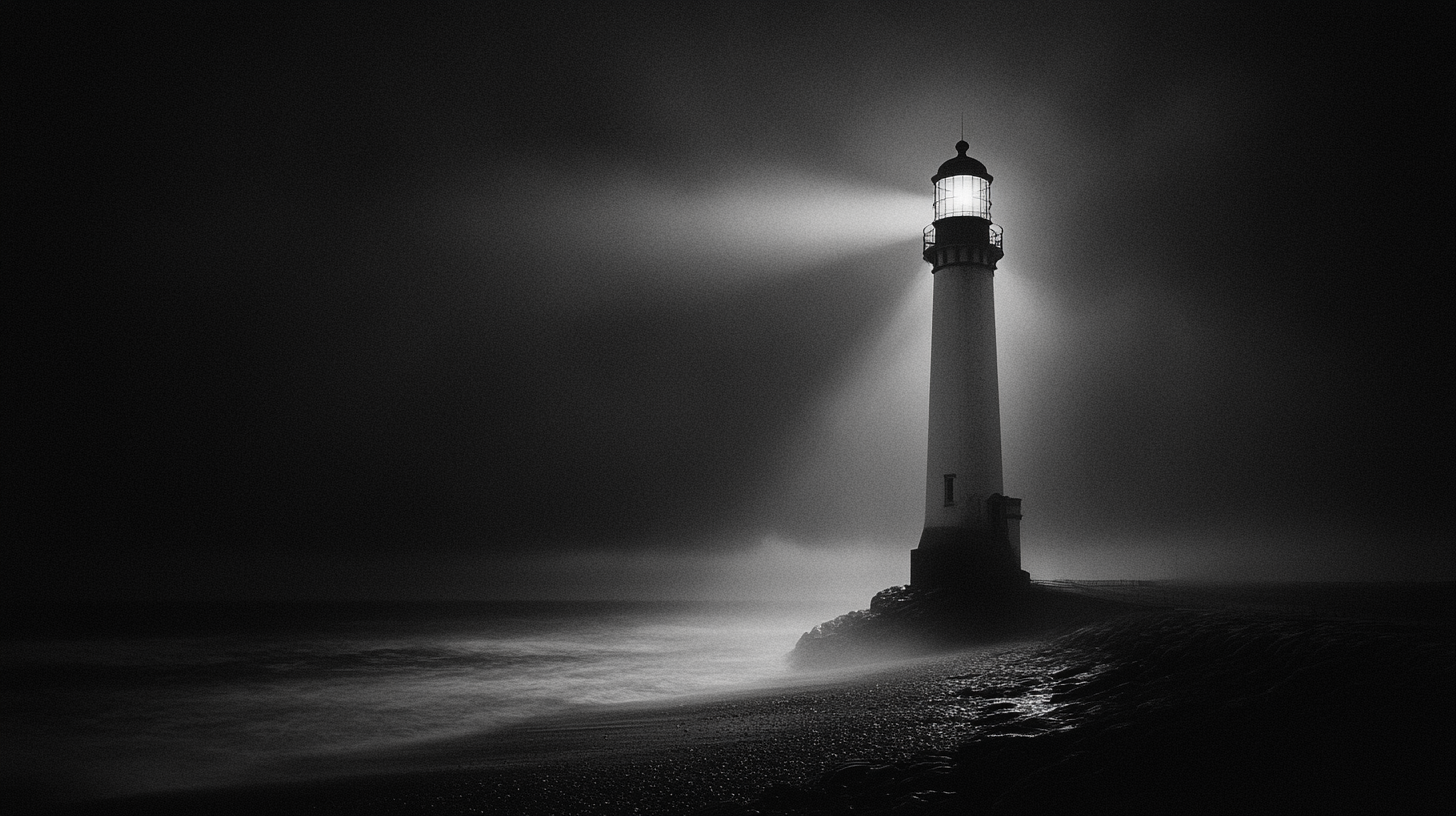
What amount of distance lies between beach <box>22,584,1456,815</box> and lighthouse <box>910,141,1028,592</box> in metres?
7.55

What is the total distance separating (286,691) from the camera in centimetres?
2084

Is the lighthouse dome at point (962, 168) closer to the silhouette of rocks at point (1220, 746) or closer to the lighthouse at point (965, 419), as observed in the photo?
the lighthouse at point (965, 419)

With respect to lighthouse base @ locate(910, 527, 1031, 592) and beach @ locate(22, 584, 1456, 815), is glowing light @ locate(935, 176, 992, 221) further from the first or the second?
beach @ locate(22, 584, 1456, 815)

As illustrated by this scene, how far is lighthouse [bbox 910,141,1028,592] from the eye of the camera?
811 inches

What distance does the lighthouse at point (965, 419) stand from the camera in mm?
20594

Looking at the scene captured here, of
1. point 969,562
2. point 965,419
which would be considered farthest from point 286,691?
point 965,419

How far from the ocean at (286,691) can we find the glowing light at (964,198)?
12.2 metres

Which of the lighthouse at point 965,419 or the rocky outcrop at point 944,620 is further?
the lighthouse at point 965,419

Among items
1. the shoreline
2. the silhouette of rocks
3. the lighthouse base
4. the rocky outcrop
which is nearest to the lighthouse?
the lighthouse base

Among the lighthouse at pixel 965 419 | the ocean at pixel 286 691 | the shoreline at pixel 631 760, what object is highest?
the lighthouse at pixel 965 419

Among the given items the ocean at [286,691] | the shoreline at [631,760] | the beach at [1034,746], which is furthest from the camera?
the ocean at [286,691]

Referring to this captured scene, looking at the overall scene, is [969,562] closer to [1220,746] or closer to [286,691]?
[1220,746]

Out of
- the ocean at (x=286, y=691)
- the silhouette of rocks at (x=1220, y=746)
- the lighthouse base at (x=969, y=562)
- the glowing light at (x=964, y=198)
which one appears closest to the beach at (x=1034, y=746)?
the silhouette of rocks at (x=1220, y=746)

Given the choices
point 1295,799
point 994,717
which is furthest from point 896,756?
point 1295,799
